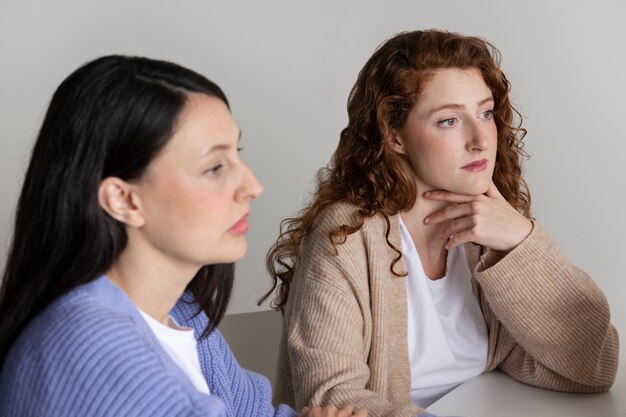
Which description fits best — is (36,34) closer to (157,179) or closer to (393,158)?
(393,158)

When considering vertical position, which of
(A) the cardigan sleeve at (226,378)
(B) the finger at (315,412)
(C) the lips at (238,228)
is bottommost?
(B) the finger at (315,412)

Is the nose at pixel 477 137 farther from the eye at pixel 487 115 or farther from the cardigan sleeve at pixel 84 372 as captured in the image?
the cardigan sleeve at pixel 84 372

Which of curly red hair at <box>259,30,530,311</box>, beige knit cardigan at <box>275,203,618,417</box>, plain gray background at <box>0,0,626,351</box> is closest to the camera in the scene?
beige knit cardigan at <box>275,203,618,417</box>

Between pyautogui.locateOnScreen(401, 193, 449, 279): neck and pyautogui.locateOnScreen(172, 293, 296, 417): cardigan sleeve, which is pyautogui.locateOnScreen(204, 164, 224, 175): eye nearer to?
pyautogui.locateOnScreen(172, 293, 296, 417): cardigan sleeve

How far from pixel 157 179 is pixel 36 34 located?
57.6 inches

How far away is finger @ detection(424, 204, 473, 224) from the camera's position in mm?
1930

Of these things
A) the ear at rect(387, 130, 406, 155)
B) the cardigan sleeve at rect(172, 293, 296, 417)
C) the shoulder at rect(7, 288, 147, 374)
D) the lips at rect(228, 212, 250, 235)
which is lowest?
the cardigan sleeve at rect(172, 293, 296, 417)

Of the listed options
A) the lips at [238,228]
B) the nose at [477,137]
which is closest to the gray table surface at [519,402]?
the nose at [477,137]

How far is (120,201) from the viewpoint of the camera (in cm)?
119

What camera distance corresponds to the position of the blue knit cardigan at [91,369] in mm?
1078

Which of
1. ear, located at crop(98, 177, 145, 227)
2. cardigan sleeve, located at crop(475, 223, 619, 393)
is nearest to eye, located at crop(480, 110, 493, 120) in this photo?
cardigan sleeve, located at crop(475, 223, 619, 393)

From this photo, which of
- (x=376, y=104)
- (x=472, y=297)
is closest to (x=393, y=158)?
(x=376, y=104)

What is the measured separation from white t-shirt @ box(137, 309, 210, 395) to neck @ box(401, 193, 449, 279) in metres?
0.73

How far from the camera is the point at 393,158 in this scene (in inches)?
76.2
